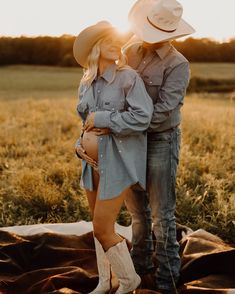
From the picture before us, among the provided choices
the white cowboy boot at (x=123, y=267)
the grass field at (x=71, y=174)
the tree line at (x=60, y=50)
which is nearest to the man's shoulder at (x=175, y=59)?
the white cowboy boot at (x=123, y=267)

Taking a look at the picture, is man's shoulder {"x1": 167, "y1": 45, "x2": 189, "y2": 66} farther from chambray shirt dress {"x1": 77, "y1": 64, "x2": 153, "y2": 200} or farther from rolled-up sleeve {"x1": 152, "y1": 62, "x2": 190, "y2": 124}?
chambray shirt dress {"x1": 77, "y1": 64, "x2": 153, "y2": 200}

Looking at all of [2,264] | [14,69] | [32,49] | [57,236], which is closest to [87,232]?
[57,236]

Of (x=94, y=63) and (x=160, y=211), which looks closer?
(x=94, y=63)

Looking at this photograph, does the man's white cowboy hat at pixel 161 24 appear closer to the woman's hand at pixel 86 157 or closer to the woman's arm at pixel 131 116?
the woman's arm at pixel 131 116

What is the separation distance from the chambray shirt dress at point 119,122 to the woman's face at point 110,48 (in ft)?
0.24

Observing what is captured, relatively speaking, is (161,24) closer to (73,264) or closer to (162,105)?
(162,105)

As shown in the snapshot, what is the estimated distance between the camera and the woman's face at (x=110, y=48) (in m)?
3.67

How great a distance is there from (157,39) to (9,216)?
3.22 metres

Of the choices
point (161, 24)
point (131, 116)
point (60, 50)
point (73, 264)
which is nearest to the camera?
point (131, 116)

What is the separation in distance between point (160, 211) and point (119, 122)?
87 cm

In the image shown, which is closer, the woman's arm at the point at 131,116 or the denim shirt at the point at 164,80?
the woman's arm at the point at 131,116

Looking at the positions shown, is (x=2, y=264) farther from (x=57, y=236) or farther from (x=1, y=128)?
(x=1, y=128)

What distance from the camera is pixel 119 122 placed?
3580 mm

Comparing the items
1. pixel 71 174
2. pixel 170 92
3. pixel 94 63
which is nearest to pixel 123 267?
pixel 170 92
